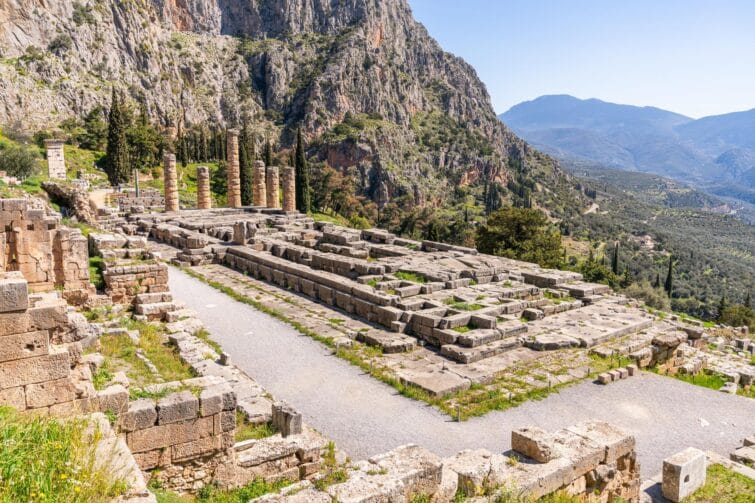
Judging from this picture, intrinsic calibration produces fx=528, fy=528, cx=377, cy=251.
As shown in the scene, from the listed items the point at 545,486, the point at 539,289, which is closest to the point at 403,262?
the point at 539,289

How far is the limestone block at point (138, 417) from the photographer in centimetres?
672

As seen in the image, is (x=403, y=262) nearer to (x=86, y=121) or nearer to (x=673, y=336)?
(x=673, y=336)

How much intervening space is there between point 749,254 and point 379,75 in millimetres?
99639

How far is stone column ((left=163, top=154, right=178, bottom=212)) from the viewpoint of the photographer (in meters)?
39.8

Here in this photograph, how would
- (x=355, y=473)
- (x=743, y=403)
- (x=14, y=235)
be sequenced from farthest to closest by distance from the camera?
(x=14, y=235), (x=743, y=403), (x=355, y=473)

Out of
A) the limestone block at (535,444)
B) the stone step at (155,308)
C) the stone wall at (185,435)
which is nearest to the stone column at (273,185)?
the stone step at (155,308)

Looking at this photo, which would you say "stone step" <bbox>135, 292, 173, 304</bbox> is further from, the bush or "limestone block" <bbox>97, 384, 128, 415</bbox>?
the bush

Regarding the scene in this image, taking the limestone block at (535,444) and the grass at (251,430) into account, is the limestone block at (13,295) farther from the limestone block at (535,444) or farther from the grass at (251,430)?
the limestone block at (535,444)

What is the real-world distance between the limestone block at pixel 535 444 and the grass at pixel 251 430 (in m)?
3.97

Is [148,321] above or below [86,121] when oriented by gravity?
below

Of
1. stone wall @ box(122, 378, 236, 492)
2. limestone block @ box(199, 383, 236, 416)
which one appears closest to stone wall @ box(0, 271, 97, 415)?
stone wall @ box(122, 378, 236, 492)

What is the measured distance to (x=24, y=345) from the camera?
6.29 meters

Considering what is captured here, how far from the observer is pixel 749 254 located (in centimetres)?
12825

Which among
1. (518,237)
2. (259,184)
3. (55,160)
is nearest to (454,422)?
(518,237)
